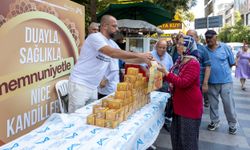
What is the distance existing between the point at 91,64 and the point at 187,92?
1.14m

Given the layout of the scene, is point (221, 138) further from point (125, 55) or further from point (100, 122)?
point (100, 122)

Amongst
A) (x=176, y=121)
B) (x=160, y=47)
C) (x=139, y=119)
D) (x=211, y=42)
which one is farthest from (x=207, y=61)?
(x=139, y=119)

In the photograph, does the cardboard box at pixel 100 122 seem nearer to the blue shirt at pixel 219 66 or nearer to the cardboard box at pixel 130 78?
the cardboard box at pixel 130 78

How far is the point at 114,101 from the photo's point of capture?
8.45 feet

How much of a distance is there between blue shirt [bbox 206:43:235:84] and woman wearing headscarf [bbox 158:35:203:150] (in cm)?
194

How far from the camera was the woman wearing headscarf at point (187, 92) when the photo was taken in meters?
2.98

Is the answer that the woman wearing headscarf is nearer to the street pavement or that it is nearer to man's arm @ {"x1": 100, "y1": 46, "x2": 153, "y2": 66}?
man's arm @ {"x1": 100, "y1": 46, "x2": 153, "y2": 66}

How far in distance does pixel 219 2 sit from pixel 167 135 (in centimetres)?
12724

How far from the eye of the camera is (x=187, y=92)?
310cm

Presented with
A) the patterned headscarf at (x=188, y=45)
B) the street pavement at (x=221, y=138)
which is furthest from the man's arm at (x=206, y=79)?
the patterned headscarf at (x=188, y=45)

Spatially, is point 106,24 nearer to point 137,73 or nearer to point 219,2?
point 137,73

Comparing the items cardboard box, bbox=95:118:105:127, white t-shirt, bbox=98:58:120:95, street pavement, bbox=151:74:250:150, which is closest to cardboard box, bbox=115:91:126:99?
cardboard box, bbox=95:118:105:127

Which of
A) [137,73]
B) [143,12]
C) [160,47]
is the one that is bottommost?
[137,73]

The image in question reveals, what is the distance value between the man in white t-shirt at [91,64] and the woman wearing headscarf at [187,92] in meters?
0.35
